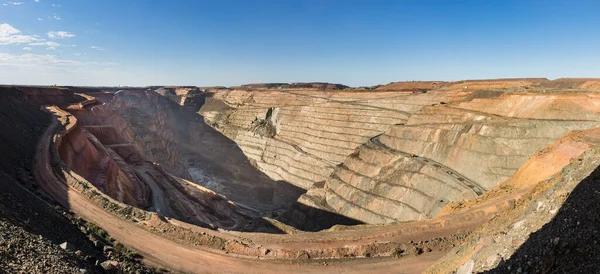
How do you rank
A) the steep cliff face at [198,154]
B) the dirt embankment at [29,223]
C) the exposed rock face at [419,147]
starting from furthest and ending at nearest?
1. the steep cliff face at [198,154]
2. the exposed rock face at [419,147]
3. the dirt embankment at [29,223]

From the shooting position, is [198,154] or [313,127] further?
[198,154]

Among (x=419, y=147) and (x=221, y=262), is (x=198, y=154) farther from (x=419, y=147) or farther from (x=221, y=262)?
(x=221, y=262)

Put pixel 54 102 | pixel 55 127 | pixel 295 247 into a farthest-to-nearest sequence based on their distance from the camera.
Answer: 1. pixel 54 102
2. pixel 55 127
3. pixel 295 247

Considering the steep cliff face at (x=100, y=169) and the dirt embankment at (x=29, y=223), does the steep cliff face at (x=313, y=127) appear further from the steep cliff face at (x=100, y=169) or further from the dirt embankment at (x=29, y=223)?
the dirt embankment at (x=29, y=223)

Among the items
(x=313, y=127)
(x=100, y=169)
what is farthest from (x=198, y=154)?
(x=100, y=169)

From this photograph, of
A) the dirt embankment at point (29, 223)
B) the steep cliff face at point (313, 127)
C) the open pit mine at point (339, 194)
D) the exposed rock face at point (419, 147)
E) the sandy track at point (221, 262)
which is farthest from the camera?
the steep cliff face at point (313, 127)

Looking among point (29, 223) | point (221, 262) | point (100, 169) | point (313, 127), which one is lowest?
point (221, 262)

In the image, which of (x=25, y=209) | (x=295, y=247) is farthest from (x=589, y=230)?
(x=25, y=209)

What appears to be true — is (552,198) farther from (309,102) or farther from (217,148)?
(217,148)

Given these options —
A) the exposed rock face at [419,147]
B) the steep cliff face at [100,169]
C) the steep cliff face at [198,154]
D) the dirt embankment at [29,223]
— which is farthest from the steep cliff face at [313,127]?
the dirt embankment at [29,223]
